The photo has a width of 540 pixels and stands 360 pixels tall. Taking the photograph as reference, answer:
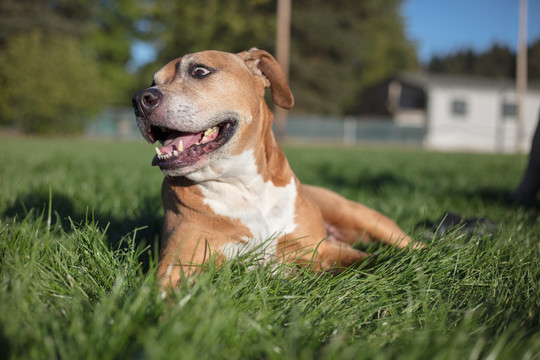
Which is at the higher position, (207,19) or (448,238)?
(207,19)

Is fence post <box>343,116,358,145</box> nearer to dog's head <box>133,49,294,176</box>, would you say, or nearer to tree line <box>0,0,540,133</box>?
tree line <box>0,0,540,133</box>

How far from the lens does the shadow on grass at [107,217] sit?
2.79 meters

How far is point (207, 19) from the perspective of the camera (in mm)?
33688

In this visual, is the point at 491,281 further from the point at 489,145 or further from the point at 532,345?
the point at 489,145

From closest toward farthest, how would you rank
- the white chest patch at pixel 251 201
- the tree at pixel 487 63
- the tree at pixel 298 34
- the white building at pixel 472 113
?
the white chest patch at pixel 251 201 → the white building at pixel 472 113 → the tree at pixel 298 34 → the tree at pixel 487 63

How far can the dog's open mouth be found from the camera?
7.52 ft

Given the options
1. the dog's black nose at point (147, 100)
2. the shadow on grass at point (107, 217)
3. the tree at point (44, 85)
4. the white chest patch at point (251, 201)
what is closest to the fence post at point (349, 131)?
the tree at point (44, 85)

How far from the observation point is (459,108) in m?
29.7

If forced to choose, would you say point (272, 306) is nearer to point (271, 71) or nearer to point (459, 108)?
point (271, 71)

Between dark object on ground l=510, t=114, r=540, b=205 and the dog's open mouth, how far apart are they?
325 centimetres

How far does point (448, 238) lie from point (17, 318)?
2.03 metres

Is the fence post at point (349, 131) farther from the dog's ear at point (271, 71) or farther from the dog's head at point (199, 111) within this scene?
the dog's head at point (199, 111)

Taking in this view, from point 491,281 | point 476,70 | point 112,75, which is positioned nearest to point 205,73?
point 491,281

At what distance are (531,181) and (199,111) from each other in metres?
3.64
